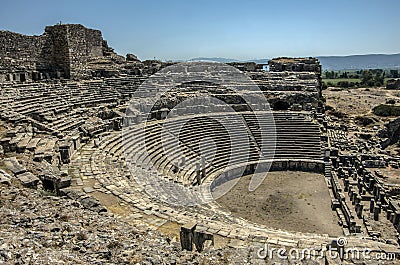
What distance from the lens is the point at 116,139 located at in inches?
599

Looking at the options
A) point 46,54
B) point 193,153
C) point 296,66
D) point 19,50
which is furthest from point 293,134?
point 19,50

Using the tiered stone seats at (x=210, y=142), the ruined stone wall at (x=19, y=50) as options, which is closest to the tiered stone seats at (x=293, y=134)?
the tiered stone seats at (x=210, y=142)

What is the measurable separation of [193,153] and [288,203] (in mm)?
5711

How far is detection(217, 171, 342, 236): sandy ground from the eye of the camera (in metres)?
12.7

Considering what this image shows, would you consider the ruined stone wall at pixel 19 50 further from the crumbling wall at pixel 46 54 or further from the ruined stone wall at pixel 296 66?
the ruined stone wall at pixel 296 66

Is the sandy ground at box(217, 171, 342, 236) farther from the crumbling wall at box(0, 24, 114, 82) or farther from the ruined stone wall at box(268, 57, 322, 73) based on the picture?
the ruined stone wall at box(268, 57, 322, 73)

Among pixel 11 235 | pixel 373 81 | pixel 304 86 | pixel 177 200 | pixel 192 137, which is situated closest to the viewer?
pixel 11 235

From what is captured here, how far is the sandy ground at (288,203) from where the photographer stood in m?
12.7

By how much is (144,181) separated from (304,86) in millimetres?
18036

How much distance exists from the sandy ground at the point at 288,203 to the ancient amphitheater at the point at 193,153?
76 mm

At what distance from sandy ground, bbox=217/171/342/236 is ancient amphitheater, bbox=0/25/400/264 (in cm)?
8

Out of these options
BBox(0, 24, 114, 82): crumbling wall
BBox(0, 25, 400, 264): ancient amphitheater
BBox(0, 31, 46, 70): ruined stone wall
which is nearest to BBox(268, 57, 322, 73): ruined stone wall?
BBox(0, 25, 400, 264): ancient amphitheater

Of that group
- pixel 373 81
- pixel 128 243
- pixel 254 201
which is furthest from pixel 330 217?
pixel 373 81

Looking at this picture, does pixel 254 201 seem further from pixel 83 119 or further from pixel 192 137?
pixel 83 119
